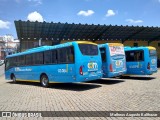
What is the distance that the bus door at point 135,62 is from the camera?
1764 centimetres

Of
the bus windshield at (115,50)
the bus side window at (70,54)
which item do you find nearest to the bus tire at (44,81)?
the bus side window at (70,54)

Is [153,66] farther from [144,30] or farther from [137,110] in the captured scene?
[144,30]

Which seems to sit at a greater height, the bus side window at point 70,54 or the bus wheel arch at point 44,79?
the bus side window at point 70,54

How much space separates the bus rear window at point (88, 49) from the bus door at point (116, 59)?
1713 mm

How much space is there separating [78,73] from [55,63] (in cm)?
226

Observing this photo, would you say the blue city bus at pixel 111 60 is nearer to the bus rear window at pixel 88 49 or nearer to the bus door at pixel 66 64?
the bus rear window at pixel 88 49

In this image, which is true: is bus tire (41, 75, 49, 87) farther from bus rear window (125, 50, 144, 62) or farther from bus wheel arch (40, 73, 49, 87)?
bus rear window (125, 50, 144, 62)

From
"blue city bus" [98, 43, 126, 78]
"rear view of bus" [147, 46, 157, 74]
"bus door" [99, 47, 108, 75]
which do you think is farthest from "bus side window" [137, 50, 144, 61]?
"bus door" [99, 47, 108, 75]

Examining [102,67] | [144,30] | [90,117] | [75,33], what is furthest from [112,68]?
[144,30]

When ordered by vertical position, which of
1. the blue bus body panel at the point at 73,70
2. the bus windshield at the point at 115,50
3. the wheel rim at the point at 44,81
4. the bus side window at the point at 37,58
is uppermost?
the bus windshield at the point at 115,50

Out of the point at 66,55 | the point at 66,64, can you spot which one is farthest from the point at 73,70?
the point at 66,55

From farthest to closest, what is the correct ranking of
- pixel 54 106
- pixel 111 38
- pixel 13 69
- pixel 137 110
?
pixel 111 38
pixel 13 69
pixel 54 106
pixel 137 110

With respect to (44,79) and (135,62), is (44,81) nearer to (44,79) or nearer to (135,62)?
(44,79)

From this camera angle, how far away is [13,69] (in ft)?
66.3
